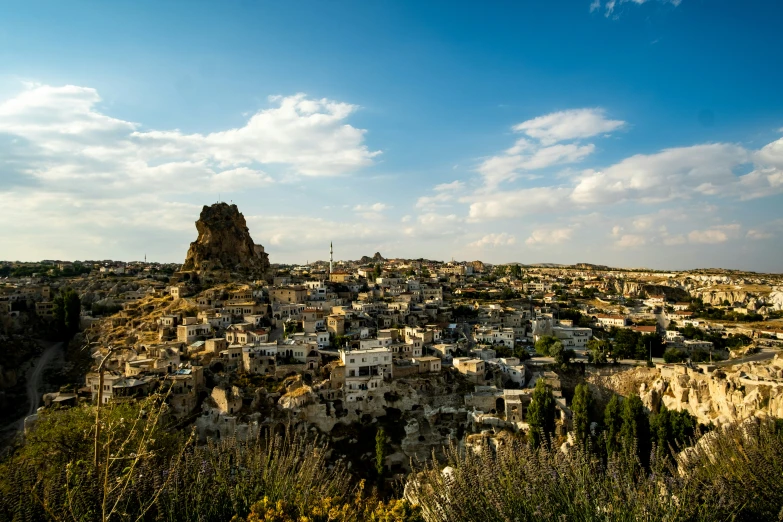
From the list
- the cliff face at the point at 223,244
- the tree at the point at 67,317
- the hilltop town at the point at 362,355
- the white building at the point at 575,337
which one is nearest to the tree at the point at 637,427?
the hilltop town at the point at 362,355

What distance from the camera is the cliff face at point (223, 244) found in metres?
57.8

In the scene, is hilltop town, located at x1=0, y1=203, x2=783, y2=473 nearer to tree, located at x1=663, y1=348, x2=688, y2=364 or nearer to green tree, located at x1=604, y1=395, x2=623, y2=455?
tree, located at x1=663, y1=348, x2=688, y2=364

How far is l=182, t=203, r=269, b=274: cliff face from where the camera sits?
57.8 m

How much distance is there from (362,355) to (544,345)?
16114 millimetres

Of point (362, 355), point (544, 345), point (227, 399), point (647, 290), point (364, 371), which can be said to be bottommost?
point (227, 399)

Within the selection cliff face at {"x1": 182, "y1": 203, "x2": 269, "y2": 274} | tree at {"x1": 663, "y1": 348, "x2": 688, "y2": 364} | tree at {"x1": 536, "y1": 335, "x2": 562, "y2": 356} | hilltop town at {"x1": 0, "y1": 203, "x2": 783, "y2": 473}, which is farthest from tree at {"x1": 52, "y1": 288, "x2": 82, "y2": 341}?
tree at {"x1": 663, "y1": 348, "x2": 688, "y2": 364}

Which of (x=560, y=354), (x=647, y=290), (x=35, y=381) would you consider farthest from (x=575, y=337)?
(x=647, y=290)

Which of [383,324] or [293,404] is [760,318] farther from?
[293,404]

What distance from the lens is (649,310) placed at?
205 ft

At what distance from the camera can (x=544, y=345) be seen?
38.8 m

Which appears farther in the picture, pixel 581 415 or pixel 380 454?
pixel 581 415

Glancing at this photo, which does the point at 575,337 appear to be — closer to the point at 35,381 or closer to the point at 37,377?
the point at 35,381

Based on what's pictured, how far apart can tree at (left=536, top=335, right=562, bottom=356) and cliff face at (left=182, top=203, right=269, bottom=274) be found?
114ft

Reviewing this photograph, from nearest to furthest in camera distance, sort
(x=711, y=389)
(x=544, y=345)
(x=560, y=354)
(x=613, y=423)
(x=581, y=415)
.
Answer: (x=613, y=423), (x=581, y=415), (x=711, y=389), (x=560, y=354), (x=544, y=345)
